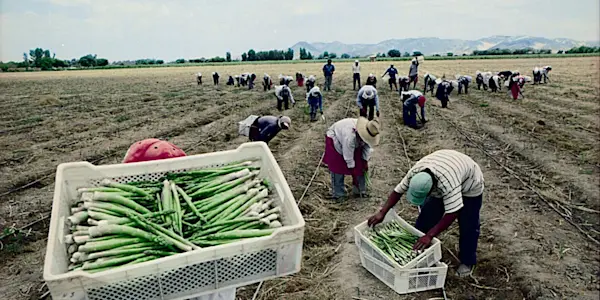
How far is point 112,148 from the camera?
10.9 meters

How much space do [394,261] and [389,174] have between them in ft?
13.8

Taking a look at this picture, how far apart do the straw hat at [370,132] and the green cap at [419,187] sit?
68.3 inches

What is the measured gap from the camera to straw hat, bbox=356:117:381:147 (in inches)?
215

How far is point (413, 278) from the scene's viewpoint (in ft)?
13.8

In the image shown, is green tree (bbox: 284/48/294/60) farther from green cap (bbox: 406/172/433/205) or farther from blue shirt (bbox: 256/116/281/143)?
green cap (bbox: 406/172/433/205)

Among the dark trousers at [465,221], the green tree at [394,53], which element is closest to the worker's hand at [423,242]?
the dark trousers at [465,221]

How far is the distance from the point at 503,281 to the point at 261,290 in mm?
2569

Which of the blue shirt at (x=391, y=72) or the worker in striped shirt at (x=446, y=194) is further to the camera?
the blue shirt at (x=391, y=72)

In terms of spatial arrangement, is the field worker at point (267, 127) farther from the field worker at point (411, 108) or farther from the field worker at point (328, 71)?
the field worker at point (328, 71)

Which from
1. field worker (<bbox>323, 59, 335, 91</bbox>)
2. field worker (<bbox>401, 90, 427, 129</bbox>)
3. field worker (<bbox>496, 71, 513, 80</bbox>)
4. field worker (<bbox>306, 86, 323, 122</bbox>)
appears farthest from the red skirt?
field worker (<bbox>496, 71, 513, 80</bbox>)

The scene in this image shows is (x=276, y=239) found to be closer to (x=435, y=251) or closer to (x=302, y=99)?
(x=435, y=251)

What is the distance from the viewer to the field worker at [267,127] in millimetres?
6848

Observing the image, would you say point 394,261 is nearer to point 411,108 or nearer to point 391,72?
point 411,108

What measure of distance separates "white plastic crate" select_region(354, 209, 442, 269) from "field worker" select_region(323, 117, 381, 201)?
1.24 metres
